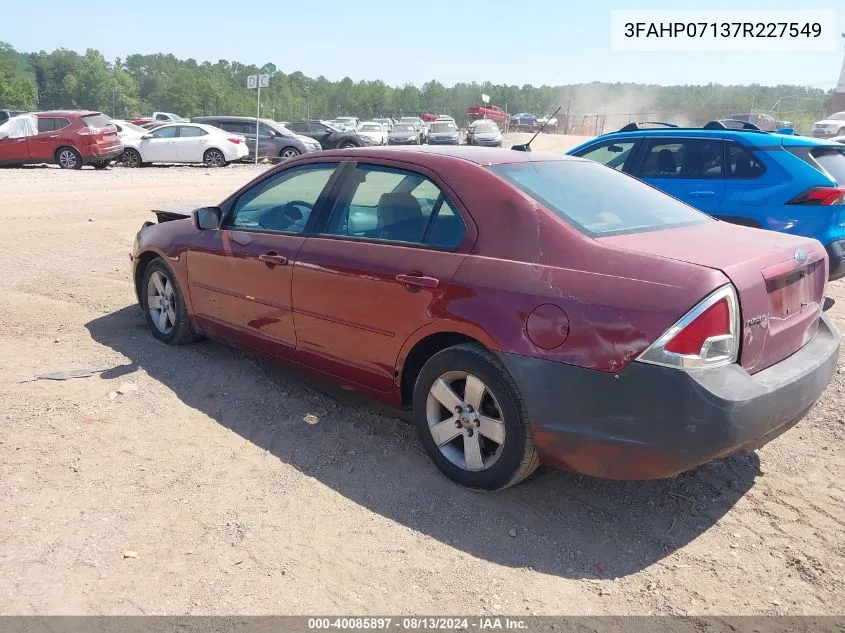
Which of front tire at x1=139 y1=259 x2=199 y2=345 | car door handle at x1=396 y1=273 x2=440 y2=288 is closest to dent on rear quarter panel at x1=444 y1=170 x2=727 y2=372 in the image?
car door handle at x1=396 y1=273 x2=440 y2=288

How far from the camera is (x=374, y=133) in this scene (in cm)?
3497

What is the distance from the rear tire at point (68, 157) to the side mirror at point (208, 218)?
57.5ft

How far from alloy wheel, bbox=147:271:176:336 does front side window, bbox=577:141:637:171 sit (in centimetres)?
453

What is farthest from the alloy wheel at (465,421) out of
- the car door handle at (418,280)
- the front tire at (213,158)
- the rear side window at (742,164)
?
the front tire at (213,158)

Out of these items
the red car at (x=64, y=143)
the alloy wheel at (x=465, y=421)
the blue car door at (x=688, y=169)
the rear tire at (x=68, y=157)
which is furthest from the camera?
the rear tire at (x=68, y=157)

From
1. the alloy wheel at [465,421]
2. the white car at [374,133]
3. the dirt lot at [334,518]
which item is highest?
the white car at [374,133]

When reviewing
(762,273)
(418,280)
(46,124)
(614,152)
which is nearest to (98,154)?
(46,124)

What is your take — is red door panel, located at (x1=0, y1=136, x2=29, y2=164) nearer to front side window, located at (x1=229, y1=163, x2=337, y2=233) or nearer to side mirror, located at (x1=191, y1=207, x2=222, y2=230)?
side mirror, located at (x1=191, y1=207, x2=222, y2=230)

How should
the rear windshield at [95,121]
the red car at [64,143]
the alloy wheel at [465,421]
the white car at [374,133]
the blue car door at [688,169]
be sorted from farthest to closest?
the white car at [374,133]
the rear windshield at [95,121]
the red car at [64,143]
the blue car door at [688,169]
the alloy wheel at [465,421]

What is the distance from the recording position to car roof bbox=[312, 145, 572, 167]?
3.71m

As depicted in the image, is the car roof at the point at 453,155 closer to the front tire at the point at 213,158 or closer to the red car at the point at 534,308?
the red car at the point at 534,308

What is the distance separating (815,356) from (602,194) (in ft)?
4.15

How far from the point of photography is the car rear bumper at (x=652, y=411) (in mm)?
2711

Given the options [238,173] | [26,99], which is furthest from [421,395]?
[26,99]
